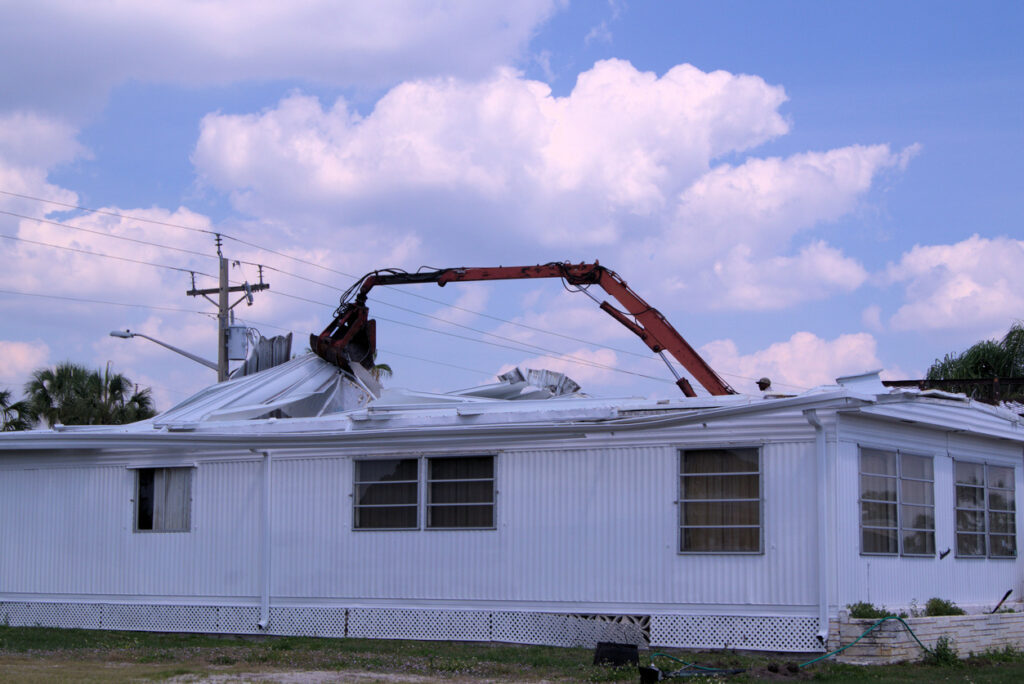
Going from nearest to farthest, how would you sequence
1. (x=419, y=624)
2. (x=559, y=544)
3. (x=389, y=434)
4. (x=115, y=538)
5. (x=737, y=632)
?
(x=737, y=632) → (x=559, y=544) → (x=419, y=624) → (x=389, y=434) → (x=115, y=538)

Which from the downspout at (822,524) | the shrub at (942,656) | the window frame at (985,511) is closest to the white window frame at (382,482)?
the downspout at (822,524)

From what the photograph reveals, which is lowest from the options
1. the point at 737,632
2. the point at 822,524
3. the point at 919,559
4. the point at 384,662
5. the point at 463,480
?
the point at 384,662

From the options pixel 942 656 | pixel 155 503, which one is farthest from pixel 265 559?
pixel 942 656

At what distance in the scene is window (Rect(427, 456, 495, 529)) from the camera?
16.5 metres

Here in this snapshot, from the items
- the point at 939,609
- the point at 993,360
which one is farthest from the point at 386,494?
the point at 993,360

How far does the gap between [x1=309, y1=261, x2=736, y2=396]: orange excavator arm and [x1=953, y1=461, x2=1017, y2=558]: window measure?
3.90 metres

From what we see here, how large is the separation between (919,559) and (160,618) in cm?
1099

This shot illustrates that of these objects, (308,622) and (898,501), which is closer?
(898,501)

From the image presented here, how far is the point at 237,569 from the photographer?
58.3ft

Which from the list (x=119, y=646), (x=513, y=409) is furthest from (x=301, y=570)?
(x=513, y=409)

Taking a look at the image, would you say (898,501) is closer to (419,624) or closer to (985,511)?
(985,511)

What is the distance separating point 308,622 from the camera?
17219 millimetres

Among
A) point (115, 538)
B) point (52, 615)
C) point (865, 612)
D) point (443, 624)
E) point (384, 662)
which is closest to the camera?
point (865, 612)

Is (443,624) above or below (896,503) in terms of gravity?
below
